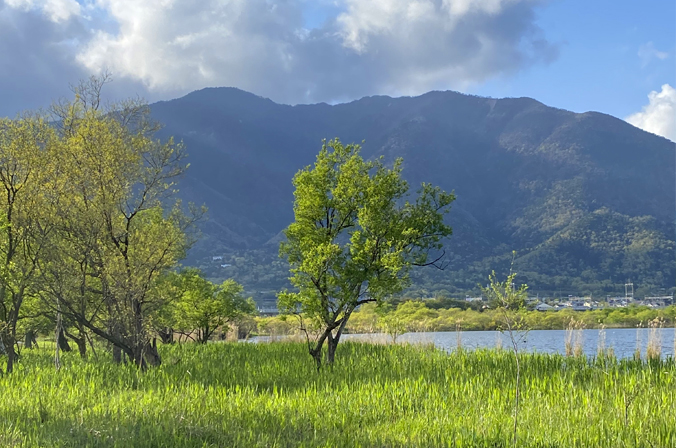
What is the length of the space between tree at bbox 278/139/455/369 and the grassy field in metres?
2.16

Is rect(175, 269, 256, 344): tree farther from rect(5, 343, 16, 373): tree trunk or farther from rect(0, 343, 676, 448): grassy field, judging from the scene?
rect(0, 343, 676, 448): grassy field

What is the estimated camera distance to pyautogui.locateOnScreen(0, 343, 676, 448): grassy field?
8.05 m

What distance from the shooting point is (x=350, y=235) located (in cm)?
1831

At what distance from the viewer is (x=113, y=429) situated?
8.54m

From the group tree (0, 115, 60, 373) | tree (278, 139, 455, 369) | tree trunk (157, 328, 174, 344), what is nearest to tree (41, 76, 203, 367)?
tree (0, 115, 60, 373)

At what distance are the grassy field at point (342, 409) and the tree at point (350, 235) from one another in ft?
7.09

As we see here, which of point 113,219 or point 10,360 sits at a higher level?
point 113,219

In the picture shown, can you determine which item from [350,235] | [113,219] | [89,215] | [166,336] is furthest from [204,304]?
[89,215]

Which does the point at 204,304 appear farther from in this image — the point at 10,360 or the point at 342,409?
the point at 342,409

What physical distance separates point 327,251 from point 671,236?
198 m

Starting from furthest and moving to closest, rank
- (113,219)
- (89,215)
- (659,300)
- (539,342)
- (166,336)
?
(659,300) → (539,342) → (166,336) → (113,219) → (89,215)

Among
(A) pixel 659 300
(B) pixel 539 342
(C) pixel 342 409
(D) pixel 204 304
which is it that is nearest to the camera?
(C) pixel 342 409

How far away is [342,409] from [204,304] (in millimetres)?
20308

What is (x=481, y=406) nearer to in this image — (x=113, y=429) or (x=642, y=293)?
(x=113, y=429)
